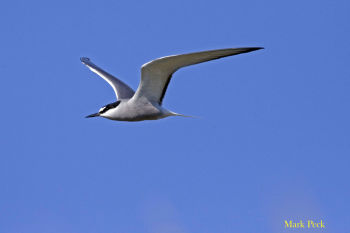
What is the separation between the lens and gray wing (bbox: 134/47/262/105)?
9.77 metres

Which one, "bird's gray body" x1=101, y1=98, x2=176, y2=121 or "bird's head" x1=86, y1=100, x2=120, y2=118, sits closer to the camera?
"bird's gray body" x1=101, y1=98, x2=176, y2=121

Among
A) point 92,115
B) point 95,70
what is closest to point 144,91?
point 92,115

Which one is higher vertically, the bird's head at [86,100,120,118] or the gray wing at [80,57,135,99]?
the gray wing at [80,57,135,99]

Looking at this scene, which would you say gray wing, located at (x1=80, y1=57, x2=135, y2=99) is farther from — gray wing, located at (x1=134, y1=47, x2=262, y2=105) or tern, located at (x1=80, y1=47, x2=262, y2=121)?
gray wing, located at (x1=134, y1=47, x2=262, y2=105)

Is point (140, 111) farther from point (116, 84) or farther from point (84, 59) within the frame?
point (84, 59)

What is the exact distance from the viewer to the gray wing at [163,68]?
9766mm

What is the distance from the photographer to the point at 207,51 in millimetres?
9703

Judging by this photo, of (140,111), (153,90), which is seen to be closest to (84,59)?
(140,111)

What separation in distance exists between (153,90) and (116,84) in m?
2.91

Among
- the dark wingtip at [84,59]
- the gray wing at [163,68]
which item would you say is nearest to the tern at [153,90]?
the gray wing at [163,68]

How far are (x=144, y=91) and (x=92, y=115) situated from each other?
2369mm

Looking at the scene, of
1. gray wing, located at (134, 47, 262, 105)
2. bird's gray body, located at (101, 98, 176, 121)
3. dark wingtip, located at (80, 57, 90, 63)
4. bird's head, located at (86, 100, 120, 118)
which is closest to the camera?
gray wing, located at (134, 47, 262, 105)

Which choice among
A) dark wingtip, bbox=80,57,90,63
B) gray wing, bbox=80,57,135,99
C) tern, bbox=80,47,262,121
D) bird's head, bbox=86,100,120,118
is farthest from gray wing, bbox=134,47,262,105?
dark wingtip, bbox=80,57,90,63

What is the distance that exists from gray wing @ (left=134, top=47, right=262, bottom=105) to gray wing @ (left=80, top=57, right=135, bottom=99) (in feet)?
6.31
